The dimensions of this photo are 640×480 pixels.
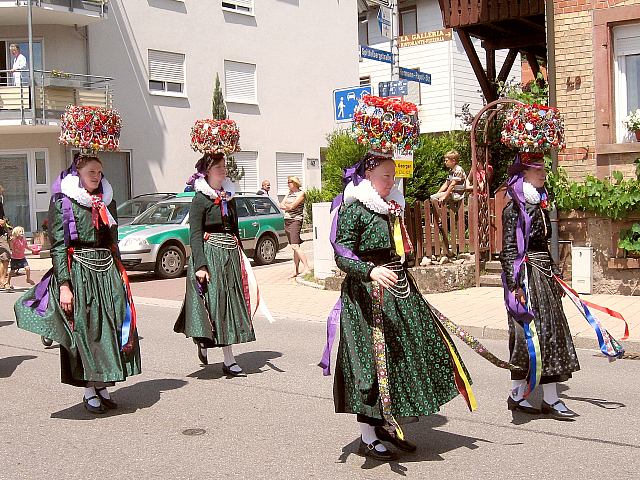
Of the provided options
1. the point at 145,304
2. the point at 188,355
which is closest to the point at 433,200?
the point at 145,304

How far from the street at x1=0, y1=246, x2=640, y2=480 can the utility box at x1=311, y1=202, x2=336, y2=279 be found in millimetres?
5769

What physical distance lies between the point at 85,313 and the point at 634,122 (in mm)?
8099

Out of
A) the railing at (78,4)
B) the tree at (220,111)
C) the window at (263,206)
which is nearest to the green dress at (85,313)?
the window at (263,206)

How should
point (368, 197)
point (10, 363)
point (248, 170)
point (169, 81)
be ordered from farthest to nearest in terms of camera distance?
point (248, 170)
point (169, 81)
point (10, 363)
point (368, 197)

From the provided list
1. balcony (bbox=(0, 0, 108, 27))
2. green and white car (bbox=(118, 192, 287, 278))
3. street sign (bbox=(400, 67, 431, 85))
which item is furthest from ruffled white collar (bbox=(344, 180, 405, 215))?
balcony (bbox=(0, 0, 108, 27))

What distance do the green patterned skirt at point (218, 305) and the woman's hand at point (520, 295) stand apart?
265 centimetres

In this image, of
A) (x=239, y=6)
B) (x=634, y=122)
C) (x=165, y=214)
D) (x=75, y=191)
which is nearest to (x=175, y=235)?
(x=165, y=214)

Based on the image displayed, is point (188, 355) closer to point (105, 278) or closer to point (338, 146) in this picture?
point (105, 278)

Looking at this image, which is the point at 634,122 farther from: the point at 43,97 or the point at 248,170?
the point at 248,170

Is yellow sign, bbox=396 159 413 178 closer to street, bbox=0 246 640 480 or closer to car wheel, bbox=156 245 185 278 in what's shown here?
street, bbox=0 246 640 480

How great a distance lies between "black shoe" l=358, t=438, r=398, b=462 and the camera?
5.08 m

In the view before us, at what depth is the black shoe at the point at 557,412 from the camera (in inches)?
235

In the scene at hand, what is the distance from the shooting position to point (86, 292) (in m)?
6.38

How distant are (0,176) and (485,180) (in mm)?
16438
